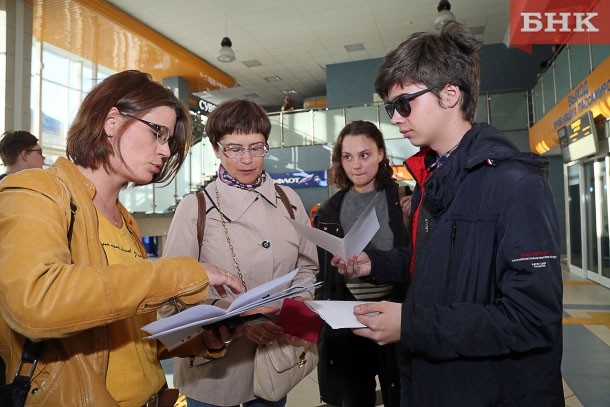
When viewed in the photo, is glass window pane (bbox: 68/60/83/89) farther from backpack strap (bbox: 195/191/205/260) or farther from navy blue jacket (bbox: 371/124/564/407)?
navy blue jacket (bbox: 371/124/564/407)

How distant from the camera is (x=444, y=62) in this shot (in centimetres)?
119

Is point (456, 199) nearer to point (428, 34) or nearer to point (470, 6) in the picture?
point (428, 34)

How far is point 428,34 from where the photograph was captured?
1239mm

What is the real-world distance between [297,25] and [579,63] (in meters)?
5.76

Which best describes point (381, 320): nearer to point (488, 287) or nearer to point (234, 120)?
point (488, 287)

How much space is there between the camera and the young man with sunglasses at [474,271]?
0.95 meters

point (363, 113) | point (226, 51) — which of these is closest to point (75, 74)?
point (226, 51)

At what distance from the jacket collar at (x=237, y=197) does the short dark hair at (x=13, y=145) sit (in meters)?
2.24

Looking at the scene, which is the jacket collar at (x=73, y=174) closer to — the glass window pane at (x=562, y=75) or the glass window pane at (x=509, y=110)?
the glass window pane at (x=562, y=75)

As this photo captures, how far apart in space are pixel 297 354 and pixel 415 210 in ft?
2.21

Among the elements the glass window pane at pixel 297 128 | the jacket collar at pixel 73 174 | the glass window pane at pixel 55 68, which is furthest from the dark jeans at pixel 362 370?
the glass window pane at pixel 55 68

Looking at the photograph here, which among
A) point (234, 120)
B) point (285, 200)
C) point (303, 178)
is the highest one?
point (303, 178)

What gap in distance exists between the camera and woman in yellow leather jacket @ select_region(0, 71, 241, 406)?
0.80m

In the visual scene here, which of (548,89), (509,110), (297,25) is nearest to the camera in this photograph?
(548,89)
